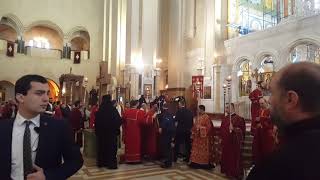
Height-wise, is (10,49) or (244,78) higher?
(10,49)

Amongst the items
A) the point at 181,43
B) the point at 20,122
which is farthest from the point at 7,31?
the point at 20,122

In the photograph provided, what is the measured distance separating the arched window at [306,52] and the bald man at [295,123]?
13611mm

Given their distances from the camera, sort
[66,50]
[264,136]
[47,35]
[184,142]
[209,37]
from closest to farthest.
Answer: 1. [264,136]
2. [184,142]
3. [209,37]
4. [66,50]
5. [47,35]

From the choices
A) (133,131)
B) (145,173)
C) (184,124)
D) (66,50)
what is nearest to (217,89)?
(184,124)

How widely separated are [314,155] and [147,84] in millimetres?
20908

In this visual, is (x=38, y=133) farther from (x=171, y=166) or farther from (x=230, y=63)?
(x=230, y=63)

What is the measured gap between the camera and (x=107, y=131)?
8.48 meters

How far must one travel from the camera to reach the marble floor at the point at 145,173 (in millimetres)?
7406

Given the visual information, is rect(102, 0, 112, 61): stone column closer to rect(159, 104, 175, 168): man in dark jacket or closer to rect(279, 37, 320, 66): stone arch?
rect(279, 37, 320, 66): stone arch

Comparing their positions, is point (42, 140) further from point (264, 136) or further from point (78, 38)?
point (78, 38)

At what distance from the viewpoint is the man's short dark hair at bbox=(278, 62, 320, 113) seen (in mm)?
1201

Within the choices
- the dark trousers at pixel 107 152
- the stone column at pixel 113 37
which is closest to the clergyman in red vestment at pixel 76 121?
the dark trousers at pixel 107 152

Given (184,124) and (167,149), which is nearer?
(167,149)

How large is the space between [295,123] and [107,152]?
7629 millimetres
